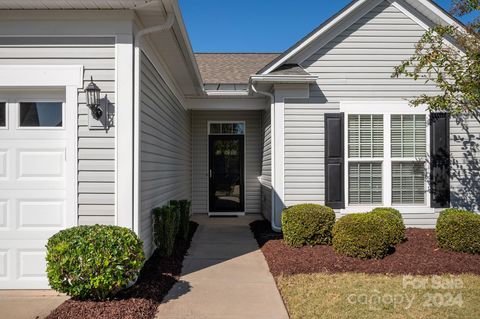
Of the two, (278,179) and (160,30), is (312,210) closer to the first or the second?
(278,179)

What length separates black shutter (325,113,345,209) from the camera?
6996 millimetres

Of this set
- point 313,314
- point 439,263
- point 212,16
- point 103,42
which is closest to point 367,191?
point 439,263

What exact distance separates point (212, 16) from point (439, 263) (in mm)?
9717

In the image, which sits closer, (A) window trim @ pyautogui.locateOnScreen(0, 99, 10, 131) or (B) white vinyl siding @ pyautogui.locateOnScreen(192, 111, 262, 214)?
(A) window trim @ pyautogui.locateOnScreen(0, 99, 10, 131)

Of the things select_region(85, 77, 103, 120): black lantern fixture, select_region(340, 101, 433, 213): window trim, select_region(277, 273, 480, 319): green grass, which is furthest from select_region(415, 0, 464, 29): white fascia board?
select_region(85, 77, 103, 120): black lantern fixture

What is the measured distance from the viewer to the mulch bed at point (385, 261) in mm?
4891

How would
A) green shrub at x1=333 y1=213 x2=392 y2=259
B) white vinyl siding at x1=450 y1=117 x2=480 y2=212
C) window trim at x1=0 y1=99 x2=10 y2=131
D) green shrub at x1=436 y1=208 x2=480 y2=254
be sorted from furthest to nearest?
white vinyl siding at x1=450 y1=117 x2=480 y2=212 → green shrub at x1=436 y1=208 x2=480 y2=254 → green shrub at x1=333 y1=213 x2=392 y2=259 → window trim at x1=0 y1=99 x2=10 y2=131

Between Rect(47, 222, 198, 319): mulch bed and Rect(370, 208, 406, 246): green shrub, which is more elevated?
Rect(370, 208, 406, 246): green shrub

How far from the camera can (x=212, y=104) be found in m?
9.34

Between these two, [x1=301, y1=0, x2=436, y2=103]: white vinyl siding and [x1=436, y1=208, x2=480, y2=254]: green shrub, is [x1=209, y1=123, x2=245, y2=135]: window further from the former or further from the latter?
[x1=436, y1=208, x2=480, y2=254]: green shrub

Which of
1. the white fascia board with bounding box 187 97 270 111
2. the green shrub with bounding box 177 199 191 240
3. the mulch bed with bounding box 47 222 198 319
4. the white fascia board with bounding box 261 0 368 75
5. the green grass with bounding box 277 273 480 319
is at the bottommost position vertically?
the green grass with bounding box 277 273 480 319

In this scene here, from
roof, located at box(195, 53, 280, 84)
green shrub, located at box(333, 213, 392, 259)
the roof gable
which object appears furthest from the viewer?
roof, located at box(195, 53, 280, 84)

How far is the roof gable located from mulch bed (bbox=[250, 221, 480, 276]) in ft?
10.8

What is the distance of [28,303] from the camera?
387 cm
